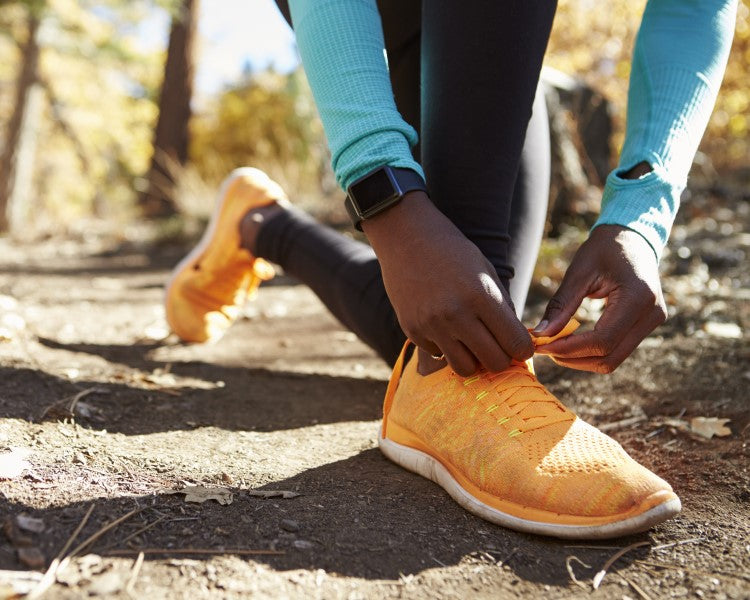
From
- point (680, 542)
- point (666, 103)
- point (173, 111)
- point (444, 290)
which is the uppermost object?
point (666, 103)

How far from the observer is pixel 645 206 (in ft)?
3.76

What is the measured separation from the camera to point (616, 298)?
1.02 m

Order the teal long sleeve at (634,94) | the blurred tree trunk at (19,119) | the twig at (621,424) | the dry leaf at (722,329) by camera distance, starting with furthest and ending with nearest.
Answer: the blurred tree trunk at (19,119)
the dry leaf at (722,329)
the twig at (621,424)
the teal long sleeve at (634,94)

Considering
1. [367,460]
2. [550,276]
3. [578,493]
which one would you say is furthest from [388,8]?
[550,276]

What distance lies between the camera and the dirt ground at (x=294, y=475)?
2.73 ft

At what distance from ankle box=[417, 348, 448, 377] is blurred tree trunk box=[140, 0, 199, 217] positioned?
6495 millimetres

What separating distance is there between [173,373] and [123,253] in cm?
368

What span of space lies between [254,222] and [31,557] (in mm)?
1213

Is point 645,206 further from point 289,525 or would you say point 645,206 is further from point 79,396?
point 79,396

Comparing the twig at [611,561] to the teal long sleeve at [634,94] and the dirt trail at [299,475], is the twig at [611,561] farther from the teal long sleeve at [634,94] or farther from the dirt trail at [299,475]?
the teal long sleeve at [634,94]

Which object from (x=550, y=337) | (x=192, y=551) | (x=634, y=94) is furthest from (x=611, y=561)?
(x=634, y=94)

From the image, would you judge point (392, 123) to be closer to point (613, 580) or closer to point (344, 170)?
point (344, 170)

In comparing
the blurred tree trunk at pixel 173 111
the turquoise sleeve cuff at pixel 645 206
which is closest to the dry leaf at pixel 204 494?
the turquoise sleeve cuff at pixel 645 206

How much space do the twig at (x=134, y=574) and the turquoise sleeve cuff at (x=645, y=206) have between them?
2.81ft
